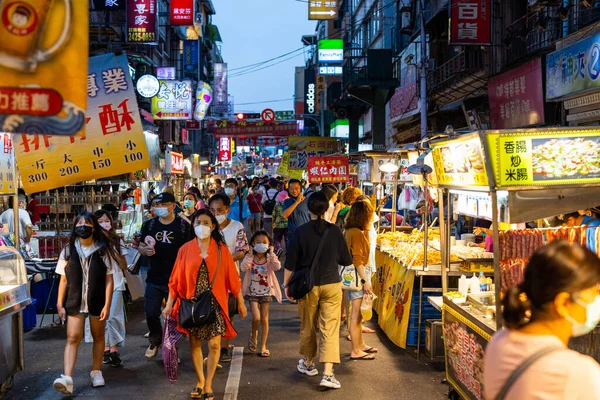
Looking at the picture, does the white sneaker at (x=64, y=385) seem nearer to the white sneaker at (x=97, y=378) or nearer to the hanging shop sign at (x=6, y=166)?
the white sneaker at (x=97, y=378)

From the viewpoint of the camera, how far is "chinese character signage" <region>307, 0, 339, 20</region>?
39688 mm

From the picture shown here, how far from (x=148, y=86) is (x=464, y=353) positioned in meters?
24.4

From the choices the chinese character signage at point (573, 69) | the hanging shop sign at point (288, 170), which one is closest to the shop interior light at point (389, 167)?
the chinese character signage at point (573, 69)

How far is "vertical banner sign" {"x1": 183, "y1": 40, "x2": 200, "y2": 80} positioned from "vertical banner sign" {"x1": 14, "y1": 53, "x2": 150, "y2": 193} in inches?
1967

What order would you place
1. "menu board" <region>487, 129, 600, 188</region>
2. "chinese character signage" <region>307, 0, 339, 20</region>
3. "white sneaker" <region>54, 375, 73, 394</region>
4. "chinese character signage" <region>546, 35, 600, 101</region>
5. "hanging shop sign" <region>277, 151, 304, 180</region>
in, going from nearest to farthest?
"menu board" <region>487, 129, 600, 188</region> → "white sneaker" <region>54, 375, 73, 394</region> → "chinese character signage" <region>546, 35, 600, 101</region> → "hanging shop sign" <region>277, 151, 304, 180</region> → "chinese character signage" <region>307, 0, 339, 20</region>

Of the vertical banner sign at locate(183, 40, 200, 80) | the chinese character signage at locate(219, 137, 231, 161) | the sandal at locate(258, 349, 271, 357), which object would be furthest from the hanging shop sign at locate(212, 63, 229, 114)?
the sandal at locate(258, 349, 271, 357)

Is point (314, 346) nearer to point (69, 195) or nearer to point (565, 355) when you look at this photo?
point (565, 355)

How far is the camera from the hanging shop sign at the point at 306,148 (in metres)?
26.6

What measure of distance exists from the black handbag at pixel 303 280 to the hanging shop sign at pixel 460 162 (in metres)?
1.47

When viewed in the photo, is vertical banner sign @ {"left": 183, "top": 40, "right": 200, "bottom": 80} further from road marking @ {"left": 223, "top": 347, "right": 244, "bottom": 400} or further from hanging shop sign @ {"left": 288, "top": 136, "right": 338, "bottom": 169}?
road marking @ {"left": 223, "top": 347, "right": 244, "bottom": 400}

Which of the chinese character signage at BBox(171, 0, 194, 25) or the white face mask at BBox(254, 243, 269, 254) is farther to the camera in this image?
the chinese character signage at BBox(171, 0, 194, 25)

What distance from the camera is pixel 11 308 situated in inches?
267

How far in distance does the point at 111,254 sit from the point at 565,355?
221 inches

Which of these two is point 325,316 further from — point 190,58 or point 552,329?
point 190,58
